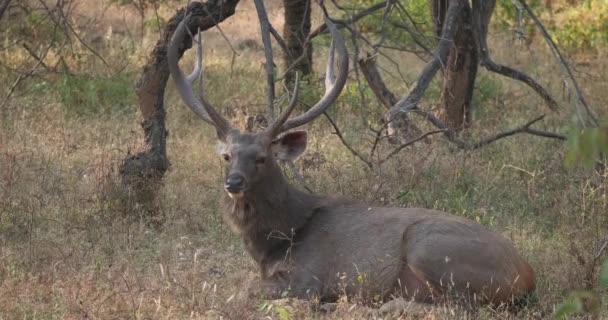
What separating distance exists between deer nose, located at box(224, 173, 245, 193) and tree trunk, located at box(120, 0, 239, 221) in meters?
2.38

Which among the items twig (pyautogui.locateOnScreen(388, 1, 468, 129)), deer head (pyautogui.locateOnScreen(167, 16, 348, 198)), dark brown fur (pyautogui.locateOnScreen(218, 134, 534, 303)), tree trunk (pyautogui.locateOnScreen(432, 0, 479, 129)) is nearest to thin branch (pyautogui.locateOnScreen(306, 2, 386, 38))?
twig (pyautogui.locateOnScreen(388, 1, 468, 129))

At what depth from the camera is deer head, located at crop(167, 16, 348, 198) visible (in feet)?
22.2

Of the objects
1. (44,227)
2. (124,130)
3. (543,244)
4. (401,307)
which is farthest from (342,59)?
(124,130)

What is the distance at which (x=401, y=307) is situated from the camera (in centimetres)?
619

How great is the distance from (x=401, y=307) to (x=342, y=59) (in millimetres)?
1850

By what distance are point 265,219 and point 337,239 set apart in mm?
533

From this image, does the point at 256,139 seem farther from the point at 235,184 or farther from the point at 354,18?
the point at 354,18

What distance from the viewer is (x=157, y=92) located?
9.08 m

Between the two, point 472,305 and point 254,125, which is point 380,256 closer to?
point 472,305

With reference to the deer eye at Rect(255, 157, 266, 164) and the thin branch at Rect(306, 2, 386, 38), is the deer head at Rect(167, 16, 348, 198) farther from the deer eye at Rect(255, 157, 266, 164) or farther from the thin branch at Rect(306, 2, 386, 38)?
the thin branch at Rect(306, 2, 386, 38)

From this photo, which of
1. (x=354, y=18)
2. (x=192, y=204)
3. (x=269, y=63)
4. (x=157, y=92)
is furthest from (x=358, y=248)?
(x=354, y=18)

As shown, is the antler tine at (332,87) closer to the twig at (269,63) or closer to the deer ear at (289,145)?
the deer ear at (289,145)

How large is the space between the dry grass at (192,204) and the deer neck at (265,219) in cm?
33

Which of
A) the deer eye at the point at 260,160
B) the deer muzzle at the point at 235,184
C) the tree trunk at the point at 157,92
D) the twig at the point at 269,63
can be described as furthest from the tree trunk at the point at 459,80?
the deer muzzle at the point at 235,184
